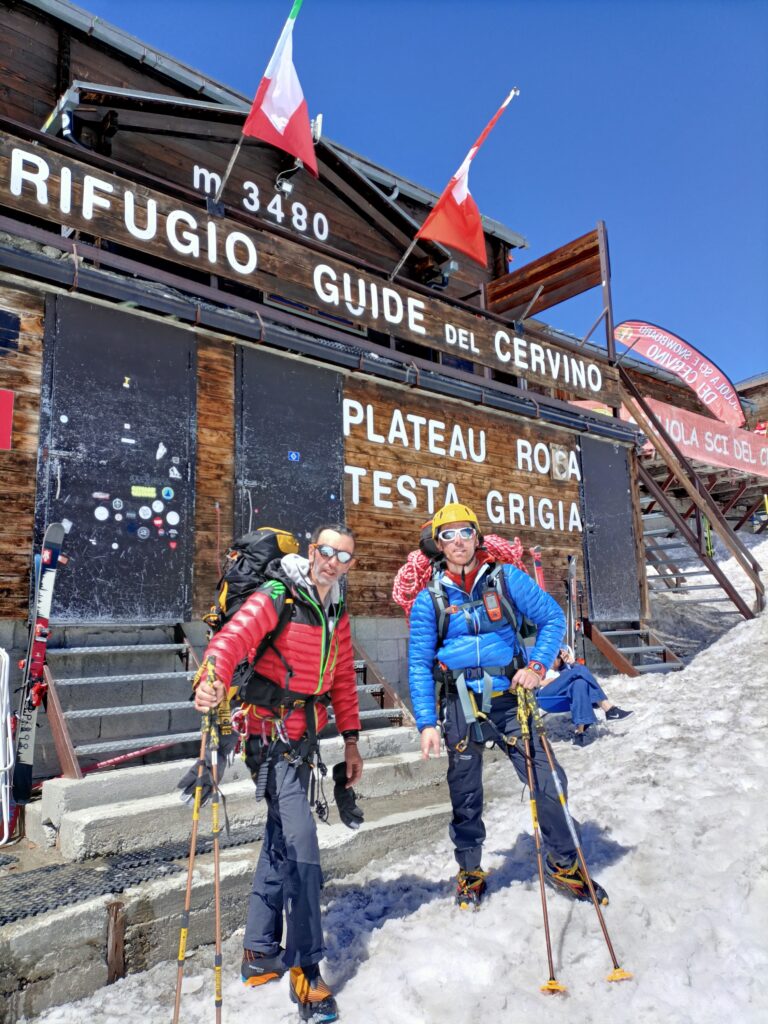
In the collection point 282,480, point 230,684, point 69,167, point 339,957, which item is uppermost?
point 69,167

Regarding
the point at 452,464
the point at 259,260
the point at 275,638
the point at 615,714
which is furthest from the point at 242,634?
the point at 452,464

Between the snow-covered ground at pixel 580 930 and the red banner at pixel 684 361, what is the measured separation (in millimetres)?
16949

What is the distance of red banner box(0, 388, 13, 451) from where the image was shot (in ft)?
21.6

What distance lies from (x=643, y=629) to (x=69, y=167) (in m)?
11.1

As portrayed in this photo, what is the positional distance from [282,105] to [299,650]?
7.99 metres

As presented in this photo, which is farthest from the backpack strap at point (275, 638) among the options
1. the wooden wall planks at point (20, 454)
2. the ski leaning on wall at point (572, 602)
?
the ski leaning on wall at point (572, 602)

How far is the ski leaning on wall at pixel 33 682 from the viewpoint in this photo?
17.1 ft

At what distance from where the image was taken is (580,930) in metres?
3.86

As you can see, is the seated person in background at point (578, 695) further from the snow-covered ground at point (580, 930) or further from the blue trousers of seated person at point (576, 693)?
the snow-covered ground at point (580, 930)

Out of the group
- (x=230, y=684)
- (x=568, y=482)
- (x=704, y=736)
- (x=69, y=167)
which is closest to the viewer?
(x=230, y=684)

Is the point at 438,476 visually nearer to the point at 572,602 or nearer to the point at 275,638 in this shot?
the point at 572,602

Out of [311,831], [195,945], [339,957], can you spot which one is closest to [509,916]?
[339,957]

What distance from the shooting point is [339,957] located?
3871 millimetres

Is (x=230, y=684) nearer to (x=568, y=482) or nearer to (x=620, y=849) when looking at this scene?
(x=620, y=849)
